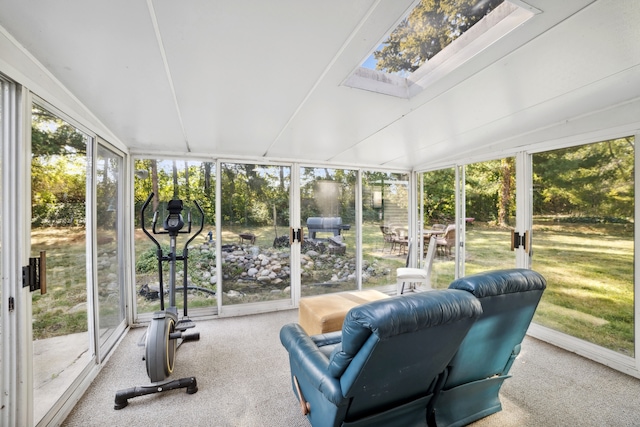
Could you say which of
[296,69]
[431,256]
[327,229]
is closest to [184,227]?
[327,229]

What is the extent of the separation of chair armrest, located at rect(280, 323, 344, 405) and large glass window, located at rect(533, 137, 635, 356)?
2.78 meters

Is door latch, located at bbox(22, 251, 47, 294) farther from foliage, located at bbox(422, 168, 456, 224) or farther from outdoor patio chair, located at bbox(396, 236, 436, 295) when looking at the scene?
foliage, located at bbox(422, 168, 456, 224)

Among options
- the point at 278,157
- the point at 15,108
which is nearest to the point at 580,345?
the point at 278,157

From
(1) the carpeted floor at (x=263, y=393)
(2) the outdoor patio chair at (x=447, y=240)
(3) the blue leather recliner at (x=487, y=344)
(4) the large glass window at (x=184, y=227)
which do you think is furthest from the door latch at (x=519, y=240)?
(4) the large glass window at (x=184, y=227)

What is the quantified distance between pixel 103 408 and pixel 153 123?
2.19m

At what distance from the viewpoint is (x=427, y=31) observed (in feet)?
4.93

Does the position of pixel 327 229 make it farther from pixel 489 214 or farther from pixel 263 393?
pixel 263 393

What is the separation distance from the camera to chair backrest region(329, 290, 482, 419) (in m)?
1.09

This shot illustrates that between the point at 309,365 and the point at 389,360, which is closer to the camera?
the point at 389,360

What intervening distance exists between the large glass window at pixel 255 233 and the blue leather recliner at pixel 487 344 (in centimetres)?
260

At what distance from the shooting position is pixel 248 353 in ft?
8.54

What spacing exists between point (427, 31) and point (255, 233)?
2.99 metres

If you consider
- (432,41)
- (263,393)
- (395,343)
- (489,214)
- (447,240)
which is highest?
(432,41)

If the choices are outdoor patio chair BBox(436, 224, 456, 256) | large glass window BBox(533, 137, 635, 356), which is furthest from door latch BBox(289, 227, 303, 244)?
large glass window BBox(533, 137, 635, 356)
